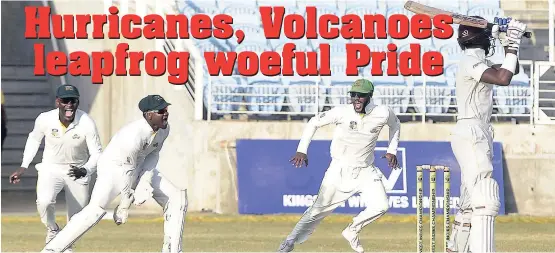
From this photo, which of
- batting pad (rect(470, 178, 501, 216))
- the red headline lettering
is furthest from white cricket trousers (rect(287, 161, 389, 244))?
the red headline lettering

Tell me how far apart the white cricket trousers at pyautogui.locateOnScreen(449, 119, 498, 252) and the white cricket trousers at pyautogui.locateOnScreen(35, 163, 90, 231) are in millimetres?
4232

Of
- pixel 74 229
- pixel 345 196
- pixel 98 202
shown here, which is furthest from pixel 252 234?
pixel 74 229

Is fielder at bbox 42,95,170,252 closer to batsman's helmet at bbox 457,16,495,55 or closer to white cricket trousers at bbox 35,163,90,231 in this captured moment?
white cricket trousers at bbox 35,163,90,231

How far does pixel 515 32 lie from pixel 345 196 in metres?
3.46

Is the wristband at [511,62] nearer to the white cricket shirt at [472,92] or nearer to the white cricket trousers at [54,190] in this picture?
the white cricket shirt at [472,92]

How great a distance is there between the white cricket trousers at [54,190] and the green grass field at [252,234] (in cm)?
166

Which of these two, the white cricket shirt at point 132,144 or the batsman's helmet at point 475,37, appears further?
the white cricket shirt at point 132,144

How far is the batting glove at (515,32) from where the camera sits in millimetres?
10750

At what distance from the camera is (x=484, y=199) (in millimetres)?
11070

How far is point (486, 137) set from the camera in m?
11.4

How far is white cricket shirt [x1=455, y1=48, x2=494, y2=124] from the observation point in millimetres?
11344

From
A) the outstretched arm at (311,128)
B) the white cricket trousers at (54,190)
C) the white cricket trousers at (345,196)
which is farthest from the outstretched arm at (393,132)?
the white cricket trousers at (54,190)

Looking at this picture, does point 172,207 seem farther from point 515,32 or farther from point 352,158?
point 515,32

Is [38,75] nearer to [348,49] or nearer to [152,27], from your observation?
[152,27]
